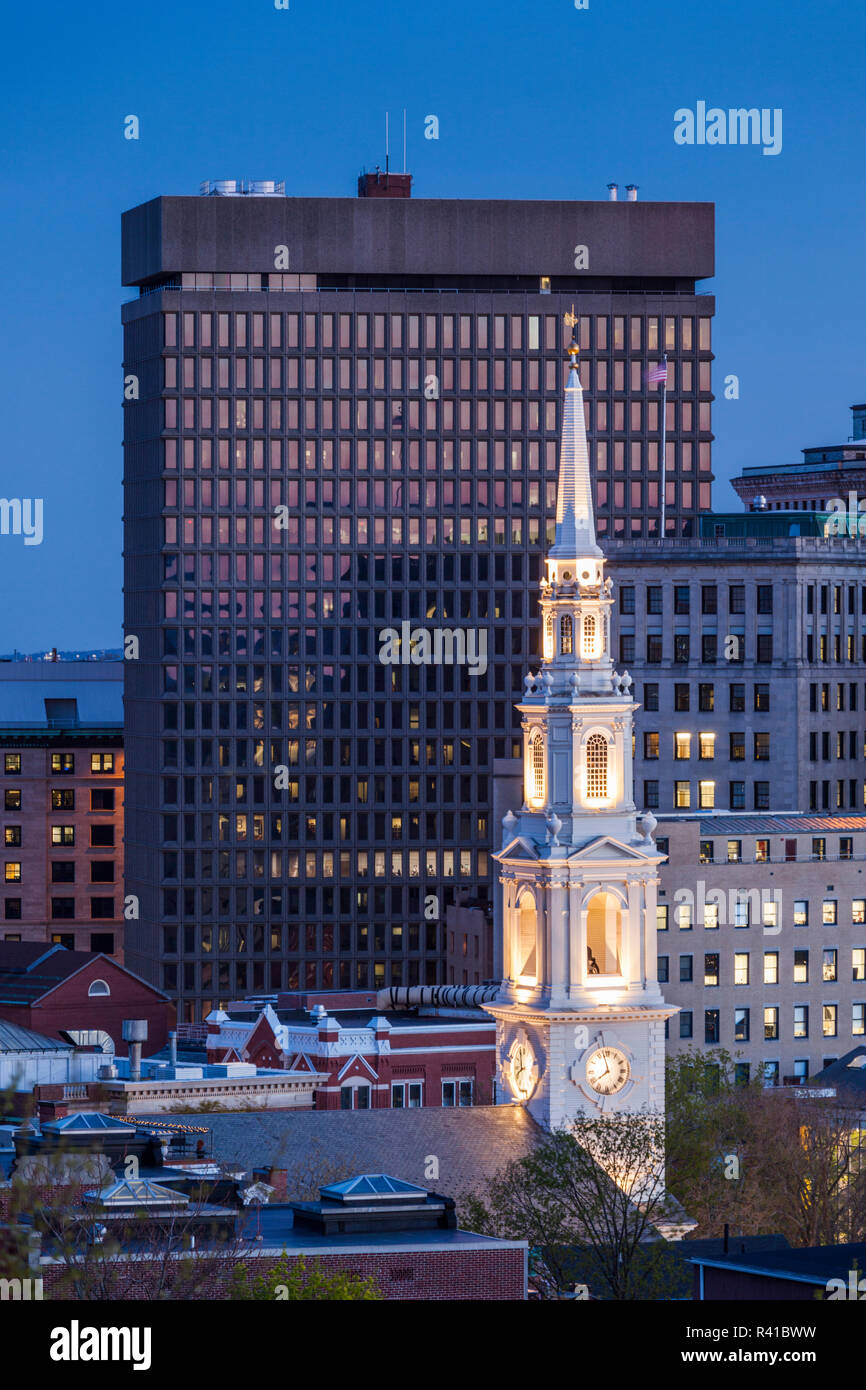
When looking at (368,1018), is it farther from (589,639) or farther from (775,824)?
(589,639)

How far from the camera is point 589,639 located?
10531 cm

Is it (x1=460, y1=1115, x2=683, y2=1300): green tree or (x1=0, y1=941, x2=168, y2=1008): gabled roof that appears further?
(x1=0, y1=941, x2=168, y2=1008): gabled roof

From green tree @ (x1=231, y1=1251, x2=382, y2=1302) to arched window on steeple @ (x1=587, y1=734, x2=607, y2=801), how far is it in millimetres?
45679

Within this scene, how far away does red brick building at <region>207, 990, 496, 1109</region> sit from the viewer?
123938mm

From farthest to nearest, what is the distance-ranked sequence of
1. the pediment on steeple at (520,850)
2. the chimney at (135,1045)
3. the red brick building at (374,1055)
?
the red brick building at (374,1055)
the chimney at (135,1045)
the pediment on steeple at (520,850)

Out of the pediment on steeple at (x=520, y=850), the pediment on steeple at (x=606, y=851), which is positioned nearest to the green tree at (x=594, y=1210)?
the pediment on steeple at (x=606, y=851)

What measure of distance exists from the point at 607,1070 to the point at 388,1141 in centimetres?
1014

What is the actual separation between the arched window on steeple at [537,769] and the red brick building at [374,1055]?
20.3 meters

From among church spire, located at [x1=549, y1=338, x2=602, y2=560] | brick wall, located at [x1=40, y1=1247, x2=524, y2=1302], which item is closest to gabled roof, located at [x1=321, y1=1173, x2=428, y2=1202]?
brick wall, located at [x1=40, y1=1247, x2=524, y2=1302]

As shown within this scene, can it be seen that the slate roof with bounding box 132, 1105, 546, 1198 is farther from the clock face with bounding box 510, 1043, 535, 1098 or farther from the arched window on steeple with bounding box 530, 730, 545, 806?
the arched window on steeple with bounding box 530, 730, 545, 806

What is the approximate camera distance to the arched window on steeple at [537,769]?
10512cm

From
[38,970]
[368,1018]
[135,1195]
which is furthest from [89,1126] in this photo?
[38,970]

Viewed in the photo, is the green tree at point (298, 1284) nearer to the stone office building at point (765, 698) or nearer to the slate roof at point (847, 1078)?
the slate roof at point (847, 1078)

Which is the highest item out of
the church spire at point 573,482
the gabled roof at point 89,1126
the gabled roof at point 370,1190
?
the church spire at point 573,482
